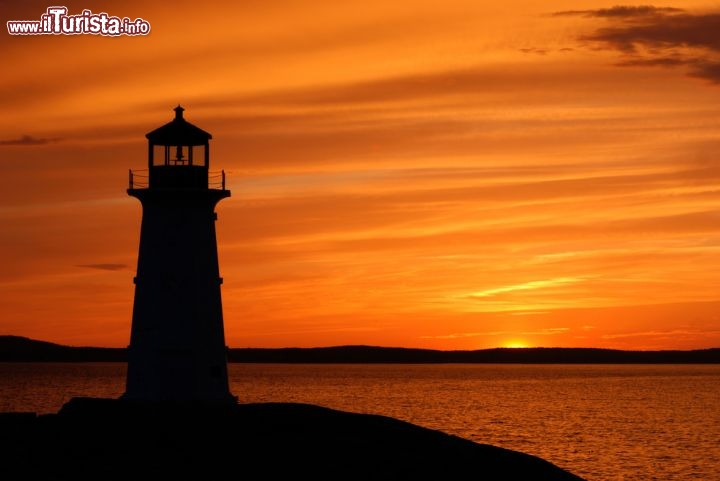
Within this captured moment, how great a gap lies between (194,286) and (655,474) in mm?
27120

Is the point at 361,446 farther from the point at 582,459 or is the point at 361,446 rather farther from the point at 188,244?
the point at 582,459

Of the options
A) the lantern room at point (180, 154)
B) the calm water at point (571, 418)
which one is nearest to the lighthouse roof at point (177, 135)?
the lantern room at point (180, 154)

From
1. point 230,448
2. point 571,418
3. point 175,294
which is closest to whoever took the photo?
point 230,448

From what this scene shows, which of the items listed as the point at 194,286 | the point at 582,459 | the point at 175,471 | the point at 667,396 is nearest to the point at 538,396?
the point at 667,396

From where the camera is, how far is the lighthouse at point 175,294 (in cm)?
3312

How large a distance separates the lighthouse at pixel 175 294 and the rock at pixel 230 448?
17.8 feet

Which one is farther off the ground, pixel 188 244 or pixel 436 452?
pixel 188 244

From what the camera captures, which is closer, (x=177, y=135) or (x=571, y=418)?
(x=177, y=135)

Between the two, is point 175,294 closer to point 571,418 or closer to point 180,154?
point 180,154

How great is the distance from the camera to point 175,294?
3312 cm

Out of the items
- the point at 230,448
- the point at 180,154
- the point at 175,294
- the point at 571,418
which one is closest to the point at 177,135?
the point at 180,154

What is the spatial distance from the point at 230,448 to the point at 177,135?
12.2 meters

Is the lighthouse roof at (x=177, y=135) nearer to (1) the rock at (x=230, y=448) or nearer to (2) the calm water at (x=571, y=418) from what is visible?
(1) the rock at (x=230, y=448)

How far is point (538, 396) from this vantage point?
12319cm
